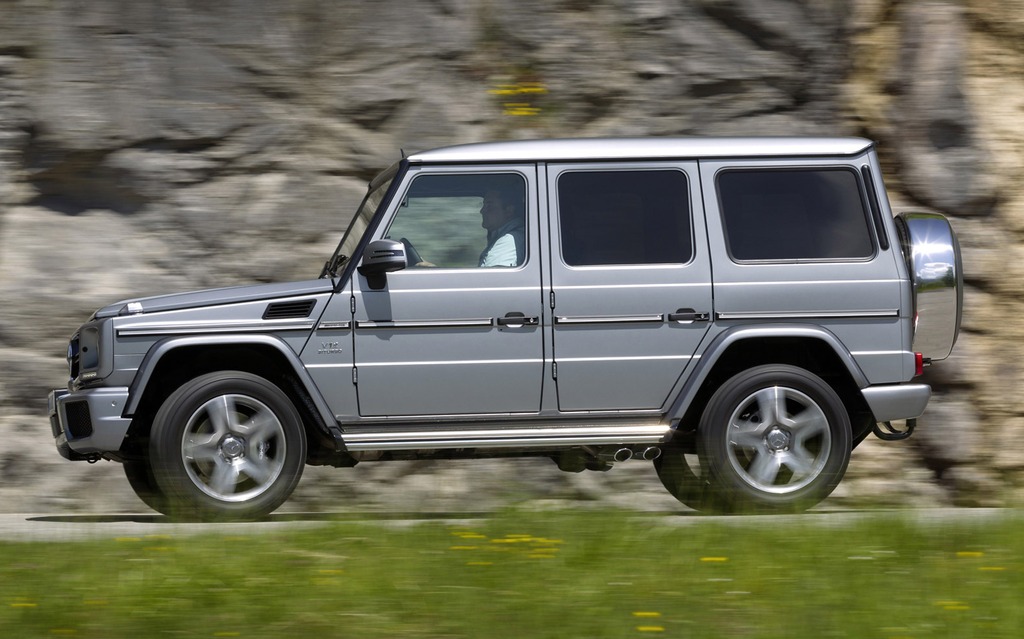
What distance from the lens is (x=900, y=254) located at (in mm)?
6824

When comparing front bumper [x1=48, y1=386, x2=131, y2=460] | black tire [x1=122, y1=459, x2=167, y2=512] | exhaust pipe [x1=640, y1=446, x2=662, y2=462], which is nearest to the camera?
front bumper [x1=48, y1=386, x2=131, y2=460]

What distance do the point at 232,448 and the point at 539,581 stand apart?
7.98ft

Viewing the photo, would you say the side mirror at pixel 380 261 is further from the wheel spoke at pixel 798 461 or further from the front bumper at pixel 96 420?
the wheel spoke at pixel 798 461

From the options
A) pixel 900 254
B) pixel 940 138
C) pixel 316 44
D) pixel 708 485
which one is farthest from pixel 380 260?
pixel 940 138

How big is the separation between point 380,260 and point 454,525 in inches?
60.6

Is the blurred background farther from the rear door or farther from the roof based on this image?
the roof

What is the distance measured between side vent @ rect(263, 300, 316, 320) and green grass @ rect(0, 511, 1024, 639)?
1.39 metres

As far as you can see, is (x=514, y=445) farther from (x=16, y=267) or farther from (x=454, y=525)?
(x=16, y=267)

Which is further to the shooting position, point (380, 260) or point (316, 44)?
point (316, 44)

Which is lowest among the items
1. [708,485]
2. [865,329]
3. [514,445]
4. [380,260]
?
[708,485]

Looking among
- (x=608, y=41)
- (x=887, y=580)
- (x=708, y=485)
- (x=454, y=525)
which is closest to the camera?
(x=887, y=580)

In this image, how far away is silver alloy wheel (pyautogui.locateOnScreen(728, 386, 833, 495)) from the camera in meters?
6.72

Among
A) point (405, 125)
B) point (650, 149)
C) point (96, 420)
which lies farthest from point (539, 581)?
point (405, 125)

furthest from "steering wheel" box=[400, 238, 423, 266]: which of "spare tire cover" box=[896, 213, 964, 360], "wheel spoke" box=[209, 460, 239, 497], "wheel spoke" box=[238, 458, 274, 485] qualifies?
"spare tire cover" box=[896, 213, 964, 360]
